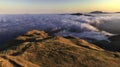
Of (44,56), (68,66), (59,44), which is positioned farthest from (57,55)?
(59,44)

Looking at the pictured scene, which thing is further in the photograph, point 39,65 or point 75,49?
point 75,49

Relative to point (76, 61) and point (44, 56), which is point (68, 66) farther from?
point (44, 56)

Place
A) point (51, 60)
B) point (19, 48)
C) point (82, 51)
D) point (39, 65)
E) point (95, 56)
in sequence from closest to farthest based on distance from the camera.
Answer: point (39, 65), point (51, 60), point (95, 56), point (82, 51), point (19, 48)

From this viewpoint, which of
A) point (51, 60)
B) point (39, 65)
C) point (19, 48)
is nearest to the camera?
point (39, 65)

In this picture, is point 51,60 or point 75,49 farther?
point 75,49

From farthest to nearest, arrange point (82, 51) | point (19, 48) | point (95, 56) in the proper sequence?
point (19, 48)
point (82, 51)
point (95, 56)

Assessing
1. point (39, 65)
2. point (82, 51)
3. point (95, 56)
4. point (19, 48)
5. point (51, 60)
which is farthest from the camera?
point (19, 48)

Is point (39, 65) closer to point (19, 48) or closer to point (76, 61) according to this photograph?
point (76, 61)

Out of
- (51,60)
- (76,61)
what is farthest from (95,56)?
(51,60)

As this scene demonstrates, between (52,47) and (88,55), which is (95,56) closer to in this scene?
(88,55)
